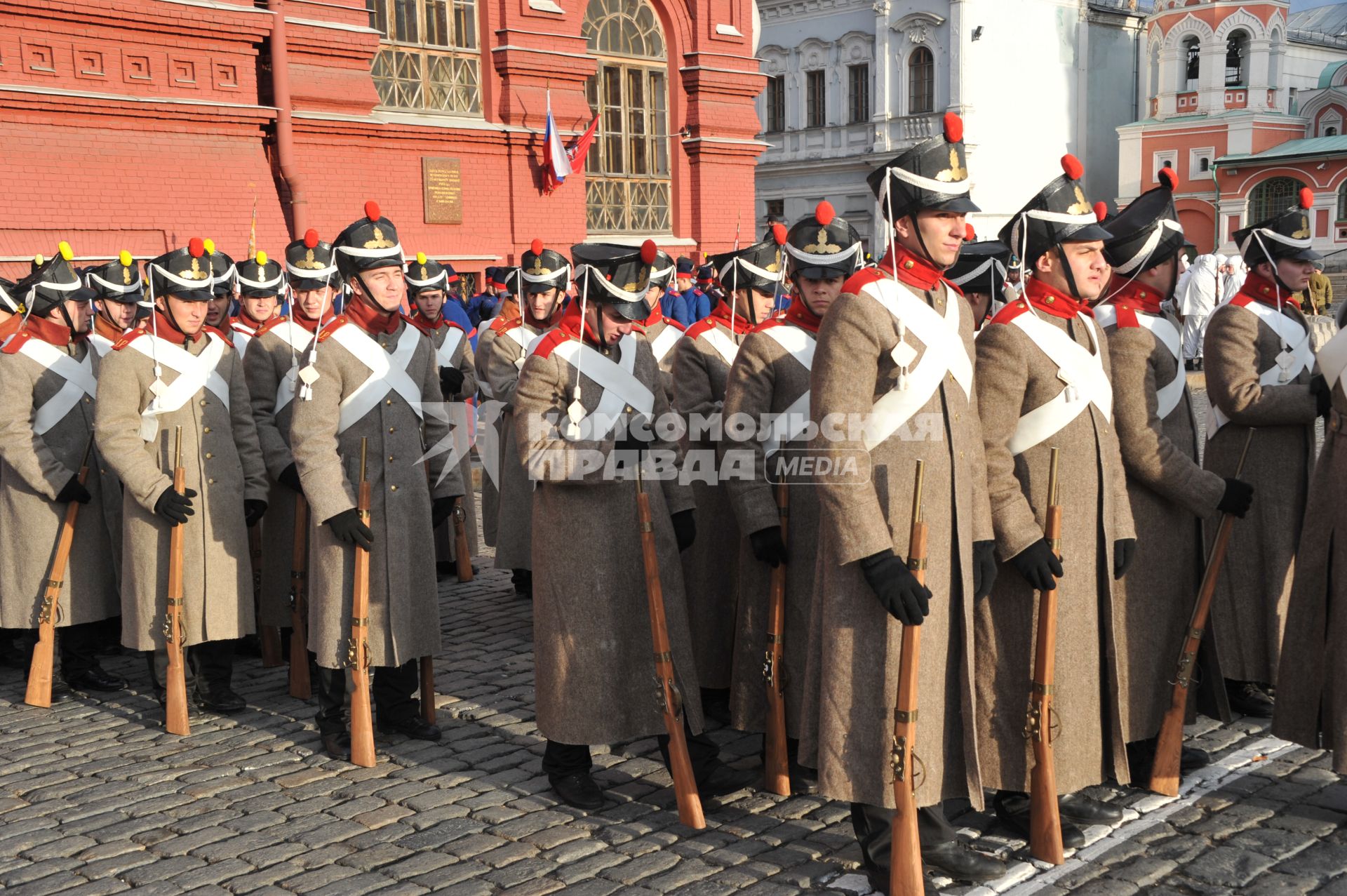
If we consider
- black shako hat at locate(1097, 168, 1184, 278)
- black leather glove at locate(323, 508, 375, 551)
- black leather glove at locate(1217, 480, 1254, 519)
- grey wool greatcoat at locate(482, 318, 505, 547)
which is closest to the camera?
black leather glove at locate(1217, 480, 1254, 519)

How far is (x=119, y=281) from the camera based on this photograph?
6.66 metres

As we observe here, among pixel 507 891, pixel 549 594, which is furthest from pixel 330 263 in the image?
pixel 507 891

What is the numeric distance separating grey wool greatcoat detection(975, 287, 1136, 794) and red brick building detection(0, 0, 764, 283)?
1038cm

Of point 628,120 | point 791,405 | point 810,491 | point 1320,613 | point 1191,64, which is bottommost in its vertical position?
point 1320,613

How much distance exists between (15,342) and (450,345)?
3.02 metres

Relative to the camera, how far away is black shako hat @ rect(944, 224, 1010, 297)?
6855mm

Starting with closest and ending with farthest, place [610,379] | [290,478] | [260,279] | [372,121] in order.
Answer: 1. [610,379]
2. [290,478]
3. [260,279]
4. [372,121]

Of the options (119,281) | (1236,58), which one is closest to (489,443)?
(119,281)

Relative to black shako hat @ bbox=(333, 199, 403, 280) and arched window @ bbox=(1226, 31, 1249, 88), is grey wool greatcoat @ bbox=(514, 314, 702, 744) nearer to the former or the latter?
black shako hat @ bbox=(333, 199, 403, 280)

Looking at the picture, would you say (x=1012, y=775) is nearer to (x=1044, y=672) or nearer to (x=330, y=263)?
(x=1044, y=672)

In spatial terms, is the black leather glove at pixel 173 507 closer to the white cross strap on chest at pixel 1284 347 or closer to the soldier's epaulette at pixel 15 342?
the soldier's epaulette at pixel 15 342

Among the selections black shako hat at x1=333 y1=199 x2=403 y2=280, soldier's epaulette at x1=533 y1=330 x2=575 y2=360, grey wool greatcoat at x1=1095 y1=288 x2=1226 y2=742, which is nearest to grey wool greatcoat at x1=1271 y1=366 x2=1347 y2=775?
grey wool greatcoat at x1=1095 y1=288 x2=1226 y2=742

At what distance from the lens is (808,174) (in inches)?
1654

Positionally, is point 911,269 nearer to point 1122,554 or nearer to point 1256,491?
point 1122,554
